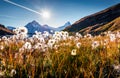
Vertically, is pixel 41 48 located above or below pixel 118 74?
above

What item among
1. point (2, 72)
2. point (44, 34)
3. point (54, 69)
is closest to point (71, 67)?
point (54, 69)

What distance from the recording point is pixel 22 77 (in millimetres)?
4406

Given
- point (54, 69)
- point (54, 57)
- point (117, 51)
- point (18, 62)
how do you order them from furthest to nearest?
point (117, 51) < point (54, 57) < point (18, 62) < point (54, 69)

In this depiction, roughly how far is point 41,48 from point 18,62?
172cm

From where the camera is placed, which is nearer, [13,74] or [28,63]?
[13,74]

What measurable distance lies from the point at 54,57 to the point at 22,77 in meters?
1.40

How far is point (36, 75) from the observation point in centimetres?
443

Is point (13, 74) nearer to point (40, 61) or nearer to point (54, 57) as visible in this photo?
point (40, 61)

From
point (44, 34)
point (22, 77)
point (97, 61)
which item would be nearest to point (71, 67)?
point (97, 61)

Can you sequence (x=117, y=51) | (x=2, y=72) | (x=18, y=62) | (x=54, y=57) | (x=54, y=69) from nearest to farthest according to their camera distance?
(x=2, y=72), (x=54, y=69), (x=18, y=62), (x=54, y=57), (x=117, y=51)

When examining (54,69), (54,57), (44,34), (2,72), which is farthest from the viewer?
(44,34)

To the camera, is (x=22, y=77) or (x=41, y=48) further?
(x=41, y=48)

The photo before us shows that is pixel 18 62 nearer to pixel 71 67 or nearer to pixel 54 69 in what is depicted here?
pixel 54 69

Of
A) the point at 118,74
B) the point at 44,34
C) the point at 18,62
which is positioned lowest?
the point at 118,74
